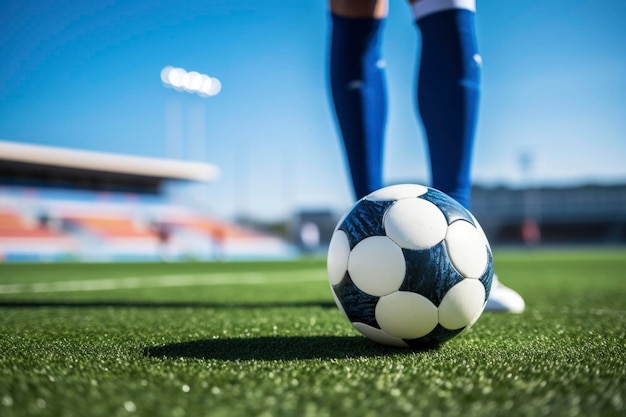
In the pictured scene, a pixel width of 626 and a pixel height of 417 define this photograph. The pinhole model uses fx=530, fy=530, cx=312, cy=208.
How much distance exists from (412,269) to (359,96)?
54.4 inches

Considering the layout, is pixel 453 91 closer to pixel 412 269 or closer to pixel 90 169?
pixel 412 269

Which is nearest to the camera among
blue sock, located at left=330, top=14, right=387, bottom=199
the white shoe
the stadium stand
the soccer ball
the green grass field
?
the green grass field

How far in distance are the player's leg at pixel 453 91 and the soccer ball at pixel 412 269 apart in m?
0.63

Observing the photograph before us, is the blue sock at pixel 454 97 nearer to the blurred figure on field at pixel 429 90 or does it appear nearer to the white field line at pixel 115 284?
the blurred figure on field at pixel 429 90

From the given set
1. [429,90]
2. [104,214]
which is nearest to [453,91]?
[429,90]

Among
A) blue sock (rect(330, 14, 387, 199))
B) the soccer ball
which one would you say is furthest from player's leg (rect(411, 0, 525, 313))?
the soccer ball

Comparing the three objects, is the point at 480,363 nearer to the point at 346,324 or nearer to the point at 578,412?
the point at 578,412

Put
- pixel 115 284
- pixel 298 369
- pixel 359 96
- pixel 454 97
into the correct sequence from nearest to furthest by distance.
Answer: pixel 298 369
pixel 454 97
pixel 359 96
pixel 115 284

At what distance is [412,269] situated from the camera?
1.52m

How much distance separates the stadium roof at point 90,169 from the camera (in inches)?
988

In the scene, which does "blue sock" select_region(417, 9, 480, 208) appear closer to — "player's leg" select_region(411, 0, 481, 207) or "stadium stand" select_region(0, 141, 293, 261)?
"player's leg" select_region(411, 0, 481, 207)

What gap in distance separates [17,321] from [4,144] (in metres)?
25.4

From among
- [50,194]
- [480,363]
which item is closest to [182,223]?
[50,194]

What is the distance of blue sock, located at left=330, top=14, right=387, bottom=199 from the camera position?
2639 millimetres
